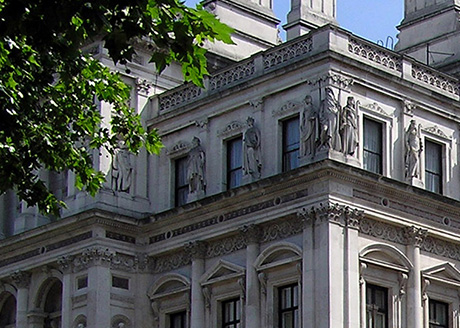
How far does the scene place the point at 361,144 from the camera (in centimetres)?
3562

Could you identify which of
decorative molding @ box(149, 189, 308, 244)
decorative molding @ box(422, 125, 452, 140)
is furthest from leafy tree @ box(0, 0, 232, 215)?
decorative molding @ box(422, 125, 452, 140)

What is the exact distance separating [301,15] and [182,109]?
18.3 feet

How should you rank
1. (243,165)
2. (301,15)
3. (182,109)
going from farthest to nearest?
(301,15)
(182,109)
(243,165)

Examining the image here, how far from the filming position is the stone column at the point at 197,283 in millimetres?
36938

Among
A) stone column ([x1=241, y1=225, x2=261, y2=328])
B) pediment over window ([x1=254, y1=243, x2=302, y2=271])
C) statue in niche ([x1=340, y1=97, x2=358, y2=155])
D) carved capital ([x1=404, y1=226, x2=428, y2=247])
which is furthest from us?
carved capital ([x1=404, y1=226, x2=428, y2=247])

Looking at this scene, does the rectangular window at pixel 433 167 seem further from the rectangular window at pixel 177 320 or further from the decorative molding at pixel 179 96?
the rectangular window at pixel 177 320

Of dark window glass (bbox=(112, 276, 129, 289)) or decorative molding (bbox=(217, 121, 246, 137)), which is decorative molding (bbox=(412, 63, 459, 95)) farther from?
dark window glass (bbox=(112, 276, 129, 289))

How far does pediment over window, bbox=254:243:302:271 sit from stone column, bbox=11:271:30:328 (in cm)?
815

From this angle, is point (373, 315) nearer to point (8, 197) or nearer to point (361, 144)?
point (361, 144)

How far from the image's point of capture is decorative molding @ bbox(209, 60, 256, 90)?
1490 inches

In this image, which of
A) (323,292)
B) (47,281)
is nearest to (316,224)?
(323,292)

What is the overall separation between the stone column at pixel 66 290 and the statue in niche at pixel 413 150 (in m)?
9.70

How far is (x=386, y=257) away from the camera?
35.4 m

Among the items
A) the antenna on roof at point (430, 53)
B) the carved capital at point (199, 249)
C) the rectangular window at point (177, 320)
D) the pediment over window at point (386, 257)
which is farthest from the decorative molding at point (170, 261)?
the antenna on roof at point (430, 53)
